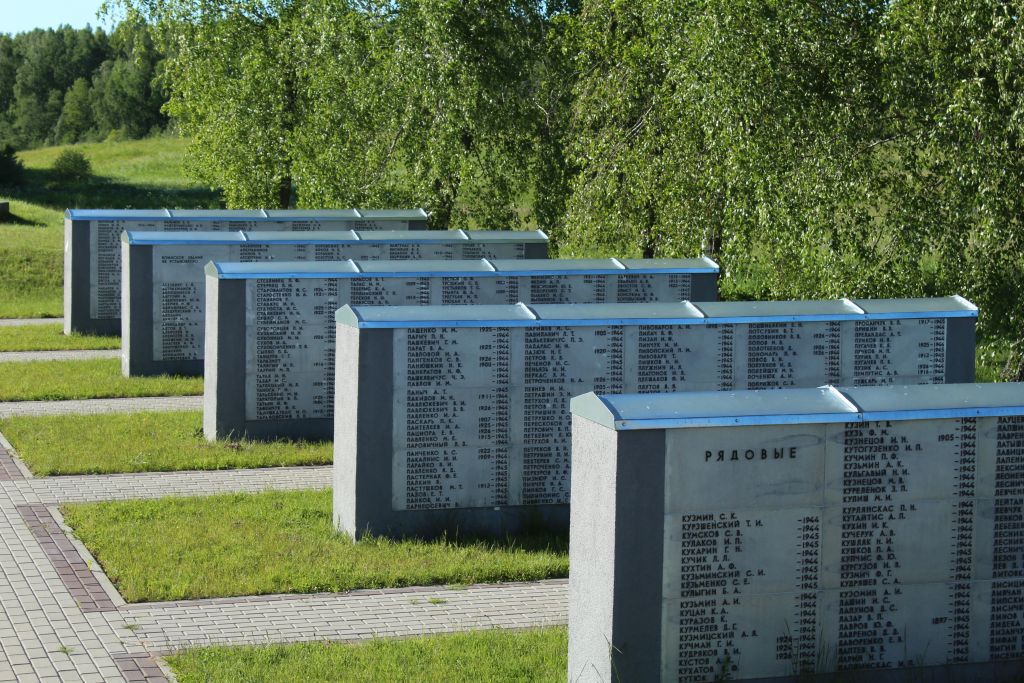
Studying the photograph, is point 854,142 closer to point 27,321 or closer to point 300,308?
point 300,308

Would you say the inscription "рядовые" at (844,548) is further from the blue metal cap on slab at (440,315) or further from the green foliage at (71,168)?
the green foliage at (71,168)

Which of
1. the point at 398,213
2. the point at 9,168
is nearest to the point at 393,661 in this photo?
the point at 398,213

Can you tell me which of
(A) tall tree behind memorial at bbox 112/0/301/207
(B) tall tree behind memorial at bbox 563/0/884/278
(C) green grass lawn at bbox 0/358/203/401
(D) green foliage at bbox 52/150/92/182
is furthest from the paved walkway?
(D) green foliage at bbox 52/150/92/182

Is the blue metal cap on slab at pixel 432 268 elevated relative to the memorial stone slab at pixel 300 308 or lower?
elevated

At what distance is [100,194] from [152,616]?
146ft

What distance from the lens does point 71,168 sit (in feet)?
181

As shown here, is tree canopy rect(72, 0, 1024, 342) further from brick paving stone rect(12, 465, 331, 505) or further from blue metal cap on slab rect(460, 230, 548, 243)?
brick paving stone rect(12, 465, 331, 505)

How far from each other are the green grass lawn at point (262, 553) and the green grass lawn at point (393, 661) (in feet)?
4.00

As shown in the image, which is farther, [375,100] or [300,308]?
[375,100]

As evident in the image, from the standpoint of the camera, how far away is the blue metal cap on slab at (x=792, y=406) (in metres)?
6.27

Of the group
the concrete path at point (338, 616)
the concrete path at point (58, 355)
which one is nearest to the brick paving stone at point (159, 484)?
the concrete path at point (338, 616)

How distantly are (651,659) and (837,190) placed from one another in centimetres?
895

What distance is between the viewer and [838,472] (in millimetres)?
6574

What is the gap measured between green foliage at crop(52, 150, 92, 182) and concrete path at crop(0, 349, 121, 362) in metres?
37.5
